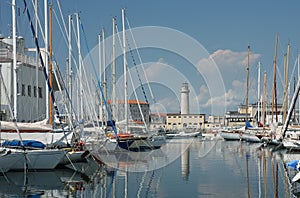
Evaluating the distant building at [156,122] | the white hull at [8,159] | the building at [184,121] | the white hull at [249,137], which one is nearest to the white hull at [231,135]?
the white hull at [249,137]

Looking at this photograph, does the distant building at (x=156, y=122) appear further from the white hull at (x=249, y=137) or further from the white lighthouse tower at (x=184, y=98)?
the white hull at (x=249, y=137)

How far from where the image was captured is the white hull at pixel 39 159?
27.3 metres

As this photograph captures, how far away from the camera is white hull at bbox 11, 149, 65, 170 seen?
1075 inches

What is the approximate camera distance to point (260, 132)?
219 ft

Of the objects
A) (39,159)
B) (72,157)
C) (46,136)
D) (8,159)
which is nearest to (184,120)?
(46,136)

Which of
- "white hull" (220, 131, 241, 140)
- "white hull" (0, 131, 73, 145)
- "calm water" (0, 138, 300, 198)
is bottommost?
"calm water" (0, 138, 300, 198)

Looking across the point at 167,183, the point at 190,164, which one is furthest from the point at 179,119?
the point at 167,183

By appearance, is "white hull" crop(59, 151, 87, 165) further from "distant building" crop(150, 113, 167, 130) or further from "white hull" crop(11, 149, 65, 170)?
"distant building" crop(150, 113, 167, 130)

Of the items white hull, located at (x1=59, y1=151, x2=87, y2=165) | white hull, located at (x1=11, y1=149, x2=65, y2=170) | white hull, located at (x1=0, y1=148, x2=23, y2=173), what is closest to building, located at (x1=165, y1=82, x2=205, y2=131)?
white hull, located at (x1=59, y1=151, x2=87, y2=165)

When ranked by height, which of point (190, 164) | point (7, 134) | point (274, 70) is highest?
point (274, 70)

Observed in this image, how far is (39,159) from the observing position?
28.0m

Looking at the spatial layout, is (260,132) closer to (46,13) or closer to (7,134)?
(46,13)

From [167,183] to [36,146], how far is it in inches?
315

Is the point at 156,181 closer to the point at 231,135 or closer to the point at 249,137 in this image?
the point at 249,137
